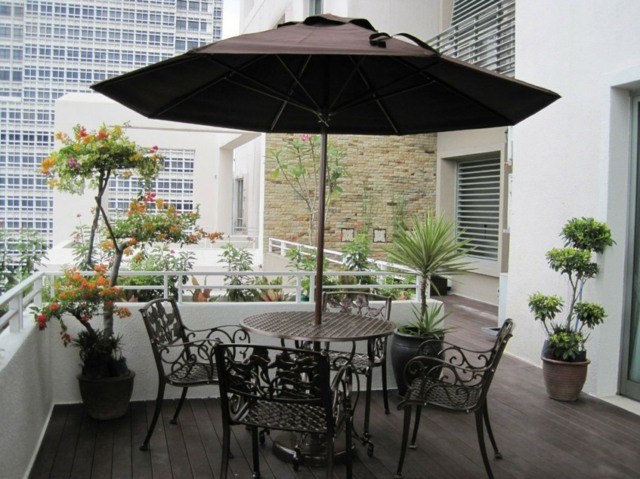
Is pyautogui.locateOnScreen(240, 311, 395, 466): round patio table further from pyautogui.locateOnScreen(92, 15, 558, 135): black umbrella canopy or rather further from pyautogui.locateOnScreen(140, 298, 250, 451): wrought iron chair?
pyautogui.locateOnScreen(92, 15, 558, 135): black umbrella canopy

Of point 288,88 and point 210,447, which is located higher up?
point 288,88

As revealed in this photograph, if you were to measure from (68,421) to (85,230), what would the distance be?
3499 millimetres

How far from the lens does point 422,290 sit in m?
4.82

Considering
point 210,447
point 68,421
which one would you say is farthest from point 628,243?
point 68,421

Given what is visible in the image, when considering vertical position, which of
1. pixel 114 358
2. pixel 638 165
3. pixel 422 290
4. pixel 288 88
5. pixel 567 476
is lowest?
pixel 567 476

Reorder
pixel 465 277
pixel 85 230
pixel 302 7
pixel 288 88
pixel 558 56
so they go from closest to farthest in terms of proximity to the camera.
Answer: pixel 288 88, pixel 558 56, pixel 85 230, pixel 465 277, pixel 302 7

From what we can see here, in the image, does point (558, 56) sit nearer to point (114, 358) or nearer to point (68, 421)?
point (114, 358)

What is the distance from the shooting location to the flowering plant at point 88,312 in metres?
3.85

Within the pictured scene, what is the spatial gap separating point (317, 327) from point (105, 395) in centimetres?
157

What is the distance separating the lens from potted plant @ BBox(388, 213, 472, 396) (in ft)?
15.4

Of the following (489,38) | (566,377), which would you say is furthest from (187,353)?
(489,38)

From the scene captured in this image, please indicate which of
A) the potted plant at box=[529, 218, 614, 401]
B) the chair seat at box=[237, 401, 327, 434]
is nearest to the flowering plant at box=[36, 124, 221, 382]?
the chair seat at box=[237, 401, 327, 434]

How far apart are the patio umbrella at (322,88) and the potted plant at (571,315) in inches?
64.2

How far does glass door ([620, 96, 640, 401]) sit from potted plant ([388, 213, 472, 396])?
1.41 metres
